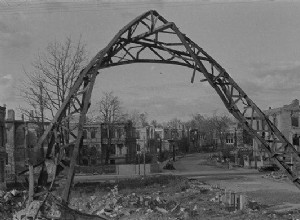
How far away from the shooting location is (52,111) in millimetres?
30141

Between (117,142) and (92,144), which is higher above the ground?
(117,142)

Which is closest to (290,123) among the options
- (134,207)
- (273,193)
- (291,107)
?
(291,107)

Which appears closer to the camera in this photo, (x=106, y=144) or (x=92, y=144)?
(x=92, y=144)

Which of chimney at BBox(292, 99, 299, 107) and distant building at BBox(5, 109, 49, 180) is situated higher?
chimney at BBox(292, 99, 299, 107)

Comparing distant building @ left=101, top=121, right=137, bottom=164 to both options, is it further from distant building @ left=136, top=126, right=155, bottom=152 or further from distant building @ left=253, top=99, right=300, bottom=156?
distant building @ left=253, top=99, right=300, bottom=156

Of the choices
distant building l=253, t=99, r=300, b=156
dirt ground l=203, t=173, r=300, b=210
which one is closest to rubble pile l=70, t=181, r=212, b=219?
dirt ground l=203, t=173, r=300, b=210

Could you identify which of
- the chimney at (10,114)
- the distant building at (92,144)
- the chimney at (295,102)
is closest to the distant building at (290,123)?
the chimney at (295,102)

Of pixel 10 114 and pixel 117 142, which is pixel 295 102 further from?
pixel 10 114

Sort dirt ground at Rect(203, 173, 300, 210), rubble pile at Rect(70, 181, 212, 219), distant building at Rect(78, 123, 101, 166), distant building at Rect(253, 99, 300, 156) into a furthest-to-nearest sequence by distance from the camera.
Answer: distant building at Rect(78, 123, 101, 166) < distant building at Rect(253, 99, 300, 156) < dirt ground at Rect(203, 173, 300, 210) < rubble pile at Rect(70, 181, 212, 219)

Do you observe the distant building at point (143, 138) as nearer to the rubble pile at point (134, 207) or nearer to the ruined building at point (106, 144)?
the ruined building at point (106, 144)

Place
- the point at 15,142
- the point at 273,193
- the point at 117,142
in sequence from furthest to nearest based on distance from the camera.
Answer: the point at 117,142 → the point at 15,142 → the point at 273,193

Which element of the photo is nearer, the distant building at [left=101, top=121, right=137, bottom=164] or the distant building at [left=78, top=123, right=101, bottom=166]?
the distant building at [left=78, top=123, right=101, bottom=166]

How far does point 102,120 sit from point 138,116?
59.2 meters

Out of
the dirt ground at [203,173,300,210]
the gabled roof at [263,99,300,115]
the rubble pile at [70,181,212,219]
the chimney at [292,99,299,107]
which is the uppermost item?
the chimney at [292,99,299,107]
